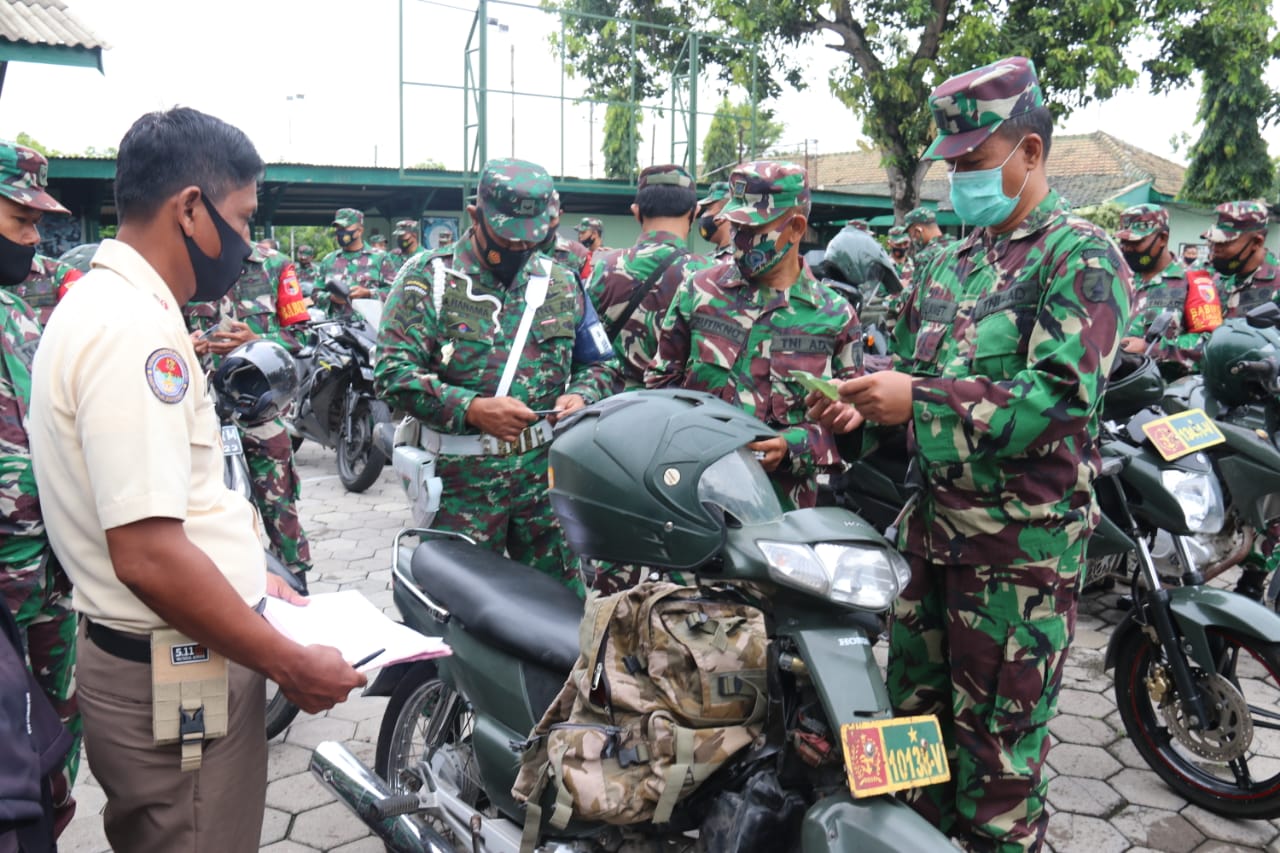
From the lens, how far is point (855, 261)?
5410 millimetres

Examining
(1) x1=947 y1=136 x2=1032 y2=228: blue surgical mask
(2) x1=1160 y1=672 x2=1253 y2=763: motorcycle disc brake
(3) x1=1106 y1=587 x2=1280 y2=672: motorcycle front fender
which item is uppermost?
(1) x1=947 y1=136 x2=1032 y2=228: blue surgical mask

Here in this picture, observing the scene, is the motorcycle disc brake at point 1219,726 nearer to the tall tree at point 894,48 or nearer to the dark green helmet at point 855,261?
the dark green helmet at point 855,261

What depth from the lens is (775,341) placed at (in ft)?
9.12

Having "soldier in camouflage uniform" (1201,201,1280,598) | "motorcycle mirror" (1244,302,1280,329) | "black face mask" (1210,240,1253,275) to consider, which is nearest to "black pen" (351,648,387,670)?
"motorcycle mirror" (1244,302,1280,329)

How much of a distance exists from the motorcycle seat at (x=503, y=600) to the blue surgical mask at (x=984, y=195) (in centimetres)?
133

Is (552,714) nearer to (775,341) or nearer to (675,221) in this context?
(775,341)

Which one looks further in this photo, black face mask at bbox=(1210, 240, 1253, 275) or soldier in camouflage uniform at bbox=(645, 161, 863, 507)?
black face mask at bbox=(1210, 240, 1253, 275)

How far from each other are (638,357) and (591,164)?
12.1 m

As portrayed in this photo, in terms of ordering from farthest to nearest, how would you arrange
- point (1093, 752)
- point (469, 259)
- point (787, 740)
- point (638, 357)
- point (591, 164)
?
point (591, 164) < point (638, 357) < point (1093, 752) < point (469, 259) < point (787, 740)

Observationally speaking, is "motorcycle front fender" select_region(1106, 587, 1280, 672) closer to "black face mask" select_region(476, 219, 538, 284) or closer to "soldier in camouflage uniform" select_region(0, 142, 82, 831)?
"black face mask" select_region(476, 219, 538, 284)

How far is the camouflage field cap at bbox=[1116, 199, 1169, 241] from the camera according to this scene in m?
6.42

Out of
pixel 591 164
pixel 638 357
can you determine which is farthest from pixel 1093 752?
pixel 591 164

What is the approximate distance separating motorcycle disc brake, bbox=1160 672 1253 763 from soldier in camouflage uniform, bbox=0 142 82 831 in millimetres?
3029

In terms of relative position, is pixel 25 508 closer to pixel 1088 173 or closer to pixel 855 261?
pixel 855 261
